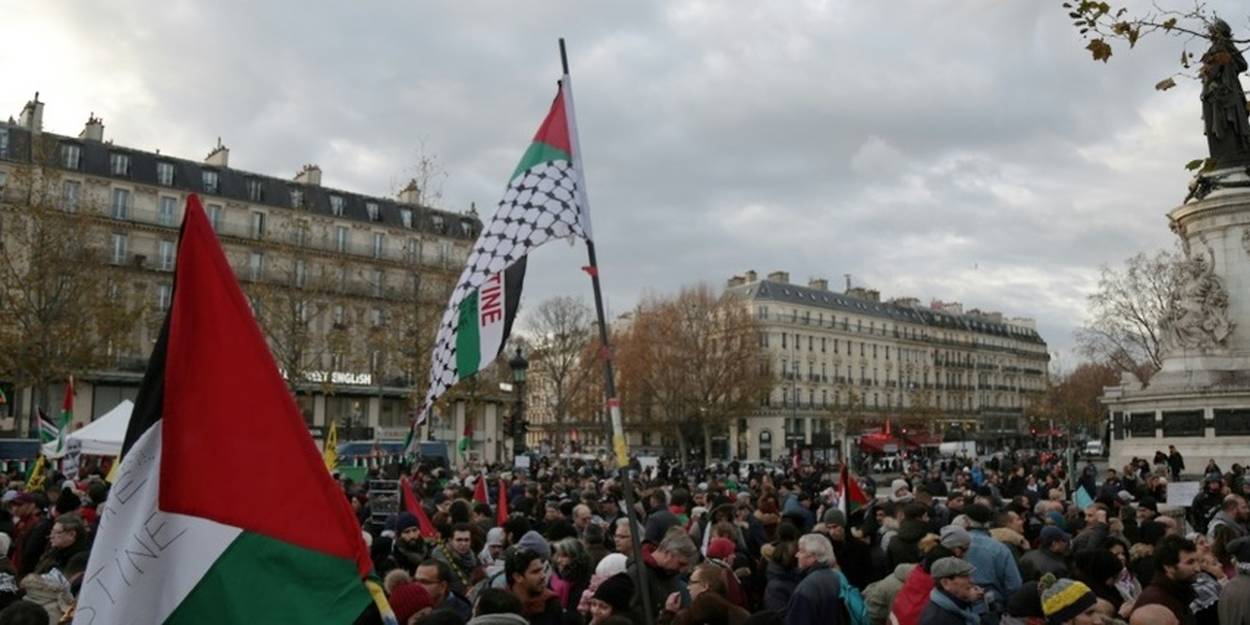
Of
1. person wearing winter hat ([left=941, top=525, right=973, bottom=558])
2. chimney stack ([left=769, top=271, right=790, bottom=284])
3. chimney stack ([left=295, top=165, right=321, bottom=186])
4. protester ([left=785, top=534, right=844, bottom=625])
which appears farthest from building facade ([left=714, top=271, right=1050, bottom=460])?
protester ([left=785, top=534, right=844, bottom=625])

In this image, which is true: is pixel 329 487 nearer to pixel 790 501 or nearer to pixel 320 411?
pixel 790 501

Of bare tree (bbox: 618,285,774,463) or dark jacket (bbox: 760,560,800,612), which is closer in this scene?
dark jacket (bbox: 760,560,800,612)

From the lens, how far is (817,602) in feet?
17.9

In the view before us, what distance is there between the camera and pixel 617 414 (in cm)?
471

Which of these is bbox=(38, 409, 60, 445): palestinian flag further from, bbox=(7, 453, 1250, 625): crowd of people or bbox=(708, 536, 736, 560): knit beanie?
bbox=(708, 536, 736, 560): knit beanie

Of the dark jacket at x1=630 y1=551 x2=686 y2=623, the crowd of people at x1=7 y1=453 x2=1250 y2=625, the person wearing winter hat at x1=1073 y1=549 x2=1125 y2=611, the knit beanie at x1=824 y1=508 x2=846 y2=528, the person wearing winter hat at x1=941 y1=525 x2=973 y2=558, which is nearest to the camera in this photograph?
the crowd of people at x1=7 y1=453 x2=1250 y2=625

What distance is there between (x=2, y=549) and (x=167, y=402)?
5.30 m

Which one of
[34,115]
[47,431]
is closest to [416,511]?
[47,431]

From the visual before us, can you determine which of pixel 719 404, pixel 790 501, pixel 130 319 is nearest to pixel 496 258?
pixel 790 501

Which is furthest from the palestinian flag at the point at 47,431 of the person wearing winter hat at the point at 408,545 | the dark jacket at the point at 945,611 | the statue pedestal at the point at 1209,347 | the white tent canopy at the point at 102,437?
the statue pedestal at the point at 1209,347

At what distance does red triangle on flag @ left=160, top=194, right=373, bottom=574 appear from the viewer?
3.23m

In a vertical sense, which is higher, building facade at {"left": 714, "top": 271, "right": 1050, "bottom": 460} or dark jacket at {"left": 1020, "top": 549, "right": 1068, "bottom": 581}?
building facade at {"left": 714, "top": 271, "right": 1050, "bottom": 460}

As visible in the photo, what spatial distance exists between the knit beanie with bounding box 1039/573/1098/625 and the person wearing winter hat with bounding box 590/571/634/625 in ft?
6.75

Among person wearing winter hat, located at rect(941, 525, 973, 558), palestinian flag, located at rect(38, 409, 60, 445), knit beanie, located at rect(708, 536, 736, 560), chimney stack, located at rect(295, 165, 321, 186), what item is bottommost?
knit beanie, located at rect(708, 536, 736, 560)
